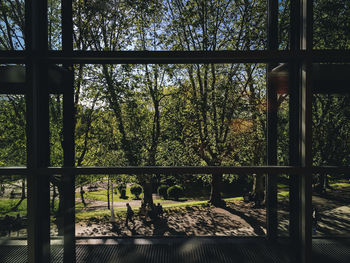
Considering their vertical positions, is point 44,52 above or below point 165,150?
above

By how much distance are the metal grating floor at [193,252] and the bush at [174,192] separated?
7406 millimetres

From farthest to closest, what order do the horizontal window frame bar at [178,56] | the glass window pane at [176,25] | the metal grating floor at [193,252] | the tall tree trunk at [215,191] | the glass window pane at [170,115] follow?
the glass window pane at [176,25] → the tall tree trunk at [215,191] → the glass window pane at [170,115] → the metal grating floor at [193,252] → the horizontal window frame bar at [178,56]

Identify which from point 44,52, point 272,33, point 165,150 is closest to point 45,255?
point 44,52

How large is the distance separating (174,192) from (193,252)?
7.78 meters

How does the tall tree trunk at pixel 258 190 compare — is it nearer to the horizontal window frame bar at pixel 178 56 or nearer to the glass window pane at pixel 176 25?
the glass window pane at pixel 176 25

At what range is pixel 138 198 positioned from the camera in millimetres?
11695

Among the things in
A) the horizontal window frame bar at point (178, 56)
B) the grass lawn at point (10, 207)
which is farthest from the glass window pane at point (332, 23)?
the grass lawn at point (10, 207)

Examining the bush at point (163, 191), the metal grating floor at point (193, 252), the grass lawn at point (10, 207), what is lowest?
the grass lawn at point (10, 207)

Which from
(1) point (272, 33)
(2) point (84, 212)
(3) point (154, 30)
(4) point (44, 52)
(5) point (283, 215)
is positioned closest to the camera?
(4) point (44, 52)

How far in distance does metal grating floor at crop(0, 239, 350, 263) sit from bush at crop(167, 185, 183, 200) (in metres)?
7.41

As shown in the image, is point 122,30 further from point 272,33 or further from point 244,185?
point 244,185

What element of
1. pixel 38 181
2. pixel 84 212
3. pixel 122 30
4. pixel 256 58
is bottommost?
pixel 84 212

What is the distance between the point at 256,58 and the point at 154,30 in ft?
28.0

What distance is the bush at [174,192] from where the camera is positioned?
10.4 metres
